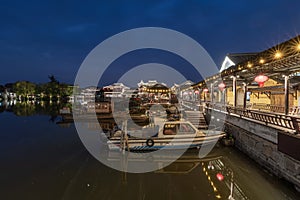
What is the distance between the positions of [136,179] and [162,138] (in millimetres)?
3343

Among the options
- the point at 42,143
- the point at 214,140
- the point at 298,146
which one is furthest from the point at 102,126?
the point at 298,146

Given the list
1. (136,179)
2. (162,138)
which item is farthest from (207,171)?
(136,179)

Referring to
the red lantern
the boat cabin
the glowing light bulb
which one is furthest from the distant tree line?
the glowing light bulb

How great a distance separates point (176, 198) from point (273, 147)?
456 cm

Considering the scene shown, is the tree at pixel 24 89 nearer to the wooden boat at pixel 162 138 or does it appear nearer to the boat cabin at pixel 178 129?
the wooden boat at pixel 162 138

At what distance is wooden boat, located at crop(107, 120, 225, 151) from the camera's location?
1099 centimetres

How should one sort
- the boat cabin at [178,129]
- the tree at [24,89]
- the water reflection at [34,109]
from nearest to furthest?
the boat cabin at [178,129] → the water reflection at [34,109] → the tree at [24,89]

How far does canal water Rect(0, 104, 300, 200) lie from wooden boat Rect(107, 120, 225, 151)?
2.55 feet

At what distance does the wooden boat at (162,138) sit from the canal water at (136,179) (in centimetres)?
78

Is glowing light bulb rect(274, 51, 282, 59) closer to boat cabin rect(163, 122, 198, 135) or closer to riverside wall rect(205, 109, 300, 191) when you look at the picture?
riverside wall rect(205, 109, 300, 191)

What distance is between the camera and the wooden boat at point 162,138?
1099 cm

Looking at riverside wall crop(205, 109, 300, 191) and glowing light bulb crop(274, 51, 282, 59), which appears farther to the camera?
glowing light bulb crop(274, 51, 282, 59)

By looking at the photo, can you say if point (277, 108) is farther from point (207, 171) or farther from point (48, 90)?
point (48, 90)

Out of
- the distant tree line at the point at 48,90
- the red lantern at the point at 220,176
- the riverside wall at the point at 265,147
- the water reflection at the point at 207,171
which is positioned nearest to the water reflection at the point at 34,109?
the water reflection at the point at 207,171
